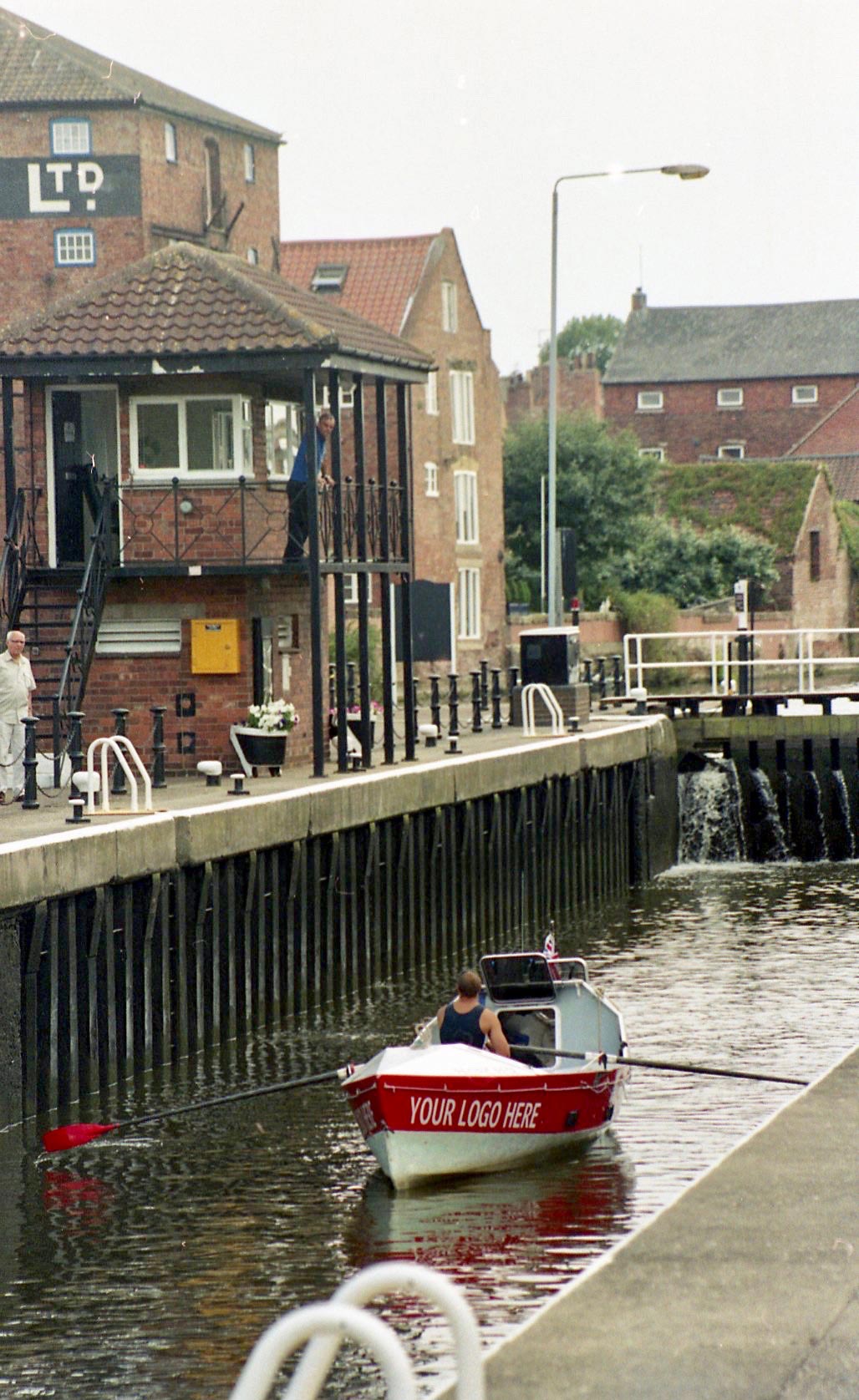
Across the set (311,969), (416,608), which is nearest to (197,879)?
(311,969)

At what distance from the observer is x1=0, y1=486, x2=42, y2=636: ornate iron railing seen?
2852cm

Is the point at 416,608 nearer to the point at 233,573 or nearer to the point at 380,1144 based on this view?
the point at 233,573

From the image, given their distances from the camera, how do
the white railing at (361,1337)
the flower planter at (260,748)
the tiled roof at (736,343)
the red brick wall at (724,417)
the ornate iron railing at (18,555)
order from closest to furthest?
1. the white railing at (361,1337)
2. the flower planter at (260,748)
3. the ornate iron railing at (18,555)
4. the red brick wall at (724,417)
5. the tiled roof at (736,343)

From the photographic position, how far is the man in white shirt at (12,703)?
24531mm

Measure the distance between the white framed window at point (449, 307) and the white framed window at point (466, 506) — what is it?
4657 mm

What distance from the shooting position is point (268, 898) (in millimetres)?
23094

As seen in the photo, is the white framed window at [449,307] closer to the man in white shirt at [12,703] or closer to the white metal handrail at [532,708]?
the white metal handrail at [532,708]

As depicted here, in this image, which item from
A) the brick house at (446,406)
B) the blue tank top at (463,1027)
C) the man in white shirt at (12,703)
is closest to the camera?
the blue tank top at (463,1027)

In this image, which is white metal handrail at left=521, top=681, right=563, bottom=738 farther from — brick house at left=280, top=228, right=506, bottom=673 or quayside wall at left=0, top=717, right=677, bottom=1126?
brick house at left=280, top=228, right=506, bottom=673

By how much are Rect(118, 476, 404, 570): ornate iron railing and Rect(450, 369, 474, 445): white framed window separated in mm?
40316

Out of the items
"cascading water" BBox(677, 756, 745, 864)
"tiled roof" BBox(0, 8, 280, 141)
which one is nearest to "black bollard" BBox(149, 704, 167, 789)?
"cascading water" BBox(677, 756, 745, 864)

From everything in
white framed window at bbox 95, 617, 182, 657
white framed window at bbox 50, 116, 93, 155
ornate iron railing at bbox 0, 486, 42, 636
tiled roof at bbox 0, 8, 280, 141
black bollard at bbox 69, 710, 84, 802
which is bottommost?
black bollard at bbox 69, 710, 84, 802

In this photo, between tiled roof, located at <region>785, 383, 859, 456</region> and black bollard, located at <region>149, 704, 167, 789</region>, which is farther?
tiled roof, located at <region>785, 383, 859, 456</region>

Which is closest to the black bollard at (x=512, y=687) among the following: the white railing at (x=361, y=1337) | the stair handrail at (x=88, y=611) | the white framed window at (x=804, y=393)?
the stair handrail at (x=88, y=611)
